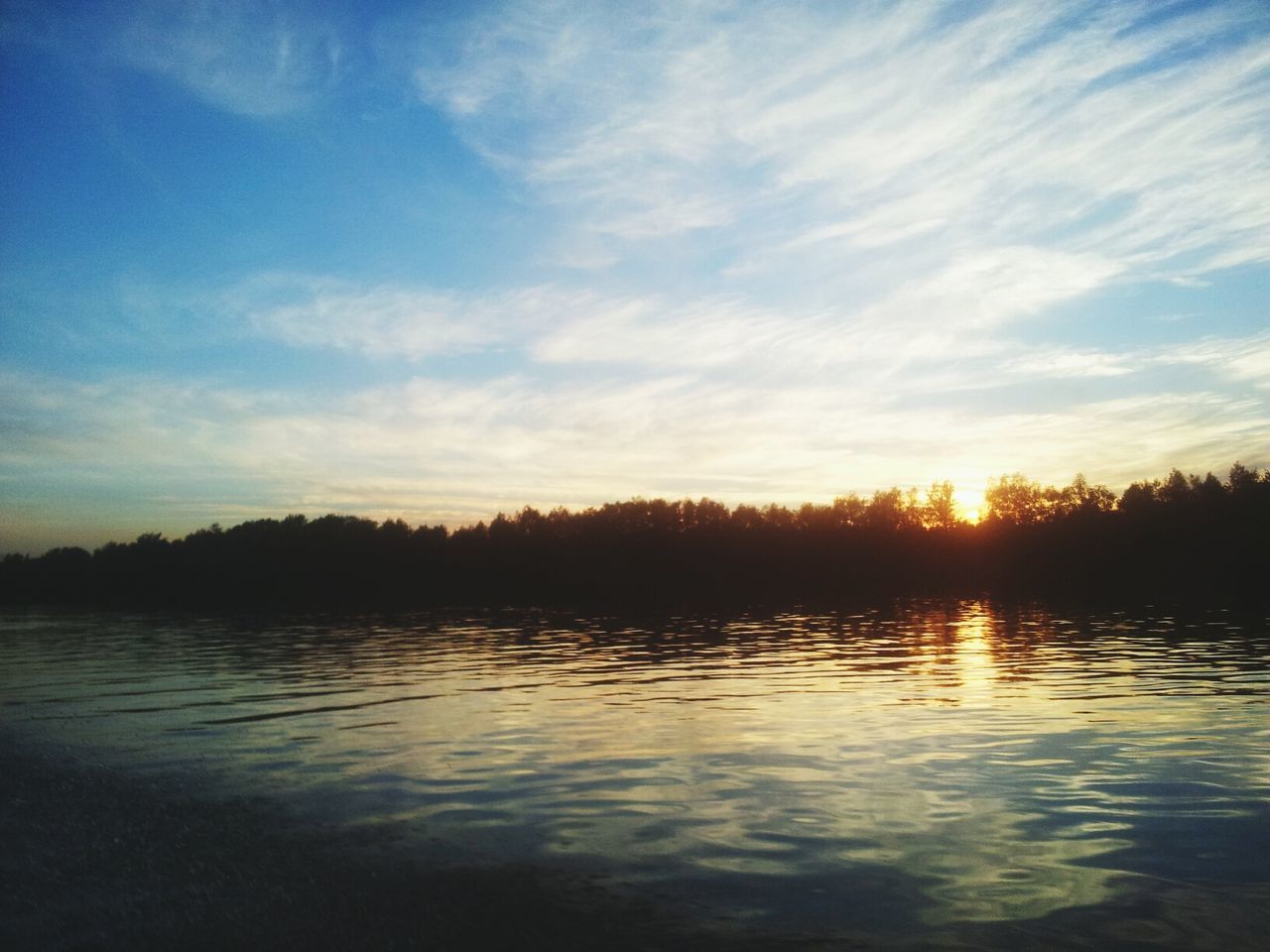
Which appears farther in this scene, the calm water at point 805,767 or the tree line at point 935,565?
the tree line at point 935,565

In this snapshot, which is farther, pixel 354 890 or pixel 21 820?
pixel 21 820

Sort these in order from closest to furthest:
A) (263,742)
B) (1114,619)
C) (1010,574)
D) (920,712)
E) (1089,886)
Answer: (1089,886)
(263,742)
(920,712)
(1114,619)
(1010,574)

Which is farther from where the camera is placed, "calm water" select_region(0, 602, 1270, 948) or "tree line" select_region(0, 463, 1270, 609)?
"tree line" select_region(0, 463, 1270, 609)

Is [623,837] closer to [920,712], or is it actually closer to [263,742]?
[263,742]

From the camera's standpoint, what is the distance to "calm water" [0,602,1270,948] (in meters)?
9.82

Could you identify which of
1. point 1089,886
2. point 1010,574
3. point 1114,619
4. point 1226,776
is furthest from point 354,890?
point 1010,574

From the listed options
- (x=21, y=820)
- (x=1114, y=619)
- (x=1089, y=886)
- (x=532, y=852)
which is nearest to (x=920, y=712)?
(x=1089, y=886)

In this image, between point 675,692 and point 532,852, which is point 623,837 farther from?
point 675,692

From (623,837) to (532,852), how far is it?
146 cm

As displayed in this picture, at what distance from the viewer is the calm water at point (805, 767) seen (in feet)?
32.2

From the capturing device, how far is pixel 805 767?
55.2ft

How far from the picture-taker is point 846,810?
44.1 ft

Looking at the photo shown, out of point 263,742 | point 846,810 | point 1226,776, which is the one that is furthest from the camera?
point 263,742

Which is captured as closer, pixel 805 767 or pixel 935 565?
pixel 805 767
